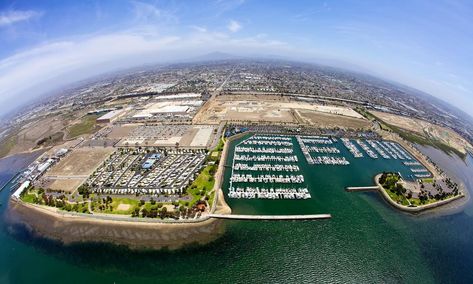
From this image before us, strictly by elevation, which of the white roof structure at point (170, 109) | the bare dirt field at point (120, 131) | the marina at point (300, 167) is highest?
the white roof structure at point (170, 109)

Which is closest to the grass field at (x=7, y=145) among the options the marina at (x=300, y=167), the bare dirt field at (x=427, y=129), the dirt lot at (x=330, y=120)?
the marina at (x=300, y=167)

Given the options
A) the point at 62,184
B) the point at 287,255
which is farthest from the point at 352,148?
the point at 62,184

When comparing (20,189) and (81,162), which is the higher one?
(81,162)

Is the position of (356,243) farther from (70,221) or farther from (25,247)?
(25,247)

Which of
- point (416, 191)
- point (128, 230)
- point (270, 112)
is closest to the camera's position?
point (128, 230)

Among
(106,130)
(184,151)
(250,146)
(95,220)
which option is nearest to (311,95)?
(250,146)

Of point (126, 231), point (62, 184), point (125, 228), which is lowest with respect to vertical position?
point (126, 231)

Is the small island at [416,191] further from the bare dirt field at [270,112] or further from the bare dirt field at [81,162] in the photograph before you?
the bare dirt field at [81,162]

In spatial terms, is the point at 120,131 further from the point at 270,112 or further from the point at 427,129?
the point at 427,129
